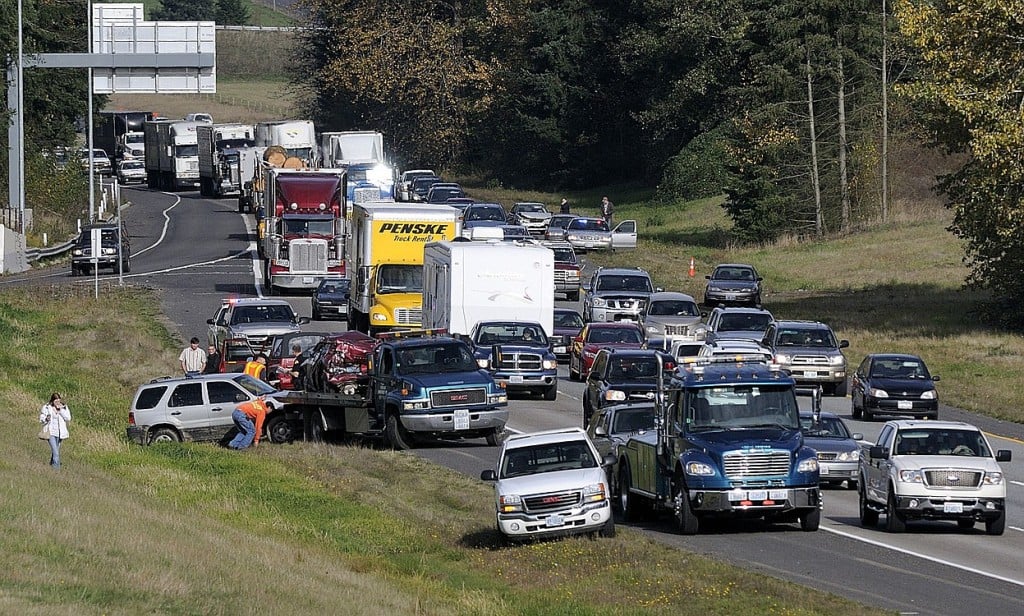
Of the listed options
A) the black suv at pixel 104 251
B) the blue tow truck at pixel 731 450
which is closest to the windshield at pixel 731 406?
the blue tow truck at pixel 731 450

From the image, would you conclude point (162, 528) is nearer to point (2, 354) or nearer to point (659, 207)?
point (2, 354)

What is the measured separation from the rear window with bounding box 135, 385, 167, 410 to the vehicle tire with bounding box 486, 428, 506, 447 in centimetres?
665

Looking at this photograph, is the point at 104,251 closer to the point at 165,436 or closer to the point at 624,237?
the point at 624,237

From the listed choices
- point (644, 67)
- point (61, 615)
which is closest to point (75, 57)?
point (644, 67)

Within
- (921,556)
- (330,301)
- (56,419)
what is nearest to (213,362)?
(330,301)

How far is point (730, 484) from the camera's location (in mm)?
20438

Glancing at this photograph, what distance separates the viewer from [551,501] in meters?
20.7

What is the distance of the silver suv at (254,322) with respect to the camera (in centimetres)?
4144

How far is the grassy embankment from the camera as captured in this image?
622 inches

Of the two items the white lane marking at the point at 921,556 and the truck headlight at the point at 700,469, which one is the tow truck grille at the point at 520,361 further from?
the truck headlight at the point at 700,469

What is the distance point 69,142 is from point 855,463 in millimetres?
77301

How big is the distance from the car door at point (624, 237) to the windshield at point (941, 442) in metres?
48.9

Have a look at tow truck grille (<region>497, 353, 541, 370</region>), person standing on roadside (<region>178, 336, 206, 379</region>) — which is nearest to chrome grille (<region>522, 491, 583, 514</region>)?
tow truck grille (<region>497, 353, 541, 370</region>)

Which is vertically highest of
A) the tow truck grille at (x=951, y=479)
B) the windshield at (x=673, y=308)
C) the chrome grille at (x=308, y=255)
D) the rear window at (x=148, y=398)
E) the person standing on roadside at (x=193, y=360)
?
the chrome grille at (x=308, y=255)
